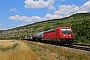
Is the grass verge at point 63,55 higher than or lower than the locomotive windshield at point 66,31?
lower

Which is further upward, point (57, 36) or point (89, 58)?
point (57, 36)

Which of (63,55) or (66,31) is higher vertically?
(66,31)

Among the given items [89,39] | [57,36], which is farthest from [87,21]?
[57,36]

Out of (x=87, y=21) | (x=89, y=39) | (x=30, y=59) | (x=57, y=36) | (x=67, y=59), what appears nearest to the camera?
(x=30, y=59)

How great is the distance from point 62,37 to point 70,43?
5.11 feet

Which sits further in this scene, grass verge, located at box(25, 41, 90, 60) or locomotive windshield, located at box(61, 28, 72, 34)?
locomotive windshield, located at box(61, 28, 72, 34)

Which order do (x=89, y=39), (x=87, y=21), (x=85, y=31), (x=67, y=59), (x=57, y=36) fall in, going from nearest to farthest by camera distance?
(x=67, y=59) → (x=57, y=36) → (x=89, y=39) → (x=85, y=31) → (x=87, y=21)

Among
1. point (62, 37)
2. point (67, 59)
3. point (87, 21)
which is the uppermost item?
point (87, 21)

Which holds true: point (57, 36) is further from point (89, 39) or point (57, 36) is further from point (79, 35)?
point (79, 35)

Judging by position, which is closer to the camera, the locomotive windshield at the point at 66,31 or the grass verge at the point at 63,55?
the grass verge at the point at 63,55

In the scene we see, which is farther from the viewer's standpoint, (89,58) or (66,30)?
(66,30)

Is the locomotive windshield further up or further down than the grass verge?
further up

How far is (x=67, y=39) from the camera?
35.2 meters

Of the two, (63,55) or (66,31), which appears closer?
(63,55)
